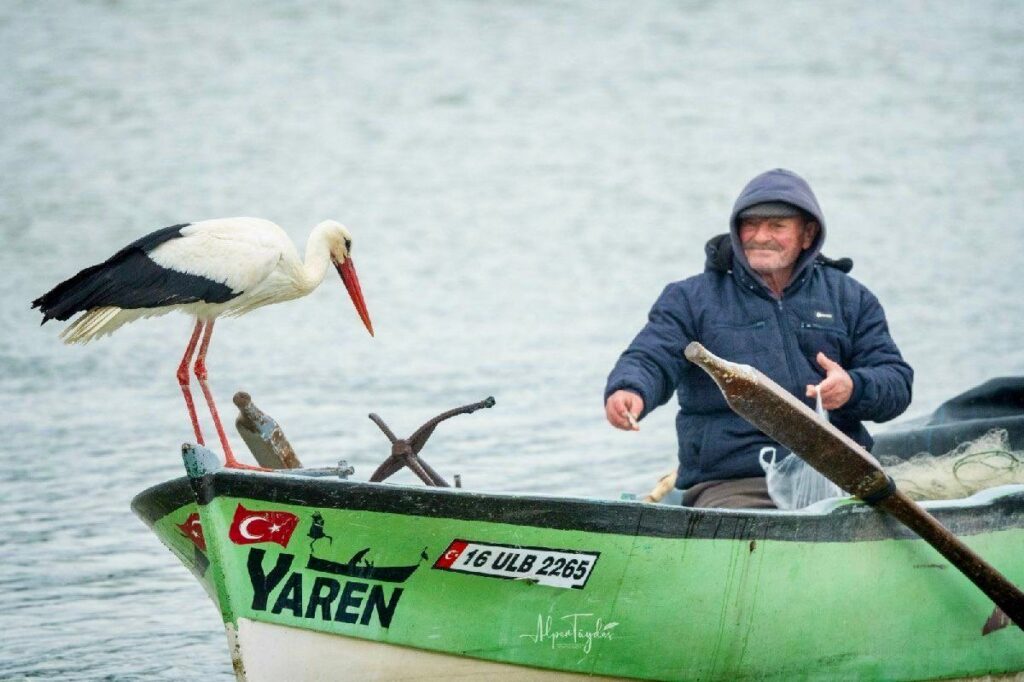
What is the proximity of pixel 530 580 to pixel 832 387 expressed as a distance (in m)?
1.18

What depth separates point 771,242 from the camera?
21.3 ft

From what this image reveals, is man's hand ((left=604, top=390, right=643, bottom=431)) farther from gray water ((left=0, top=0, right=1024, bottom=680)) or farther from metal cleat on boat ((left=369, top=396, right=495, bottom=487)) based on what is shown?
gray water ((left=0, top=0, right=1024, bottom=680))

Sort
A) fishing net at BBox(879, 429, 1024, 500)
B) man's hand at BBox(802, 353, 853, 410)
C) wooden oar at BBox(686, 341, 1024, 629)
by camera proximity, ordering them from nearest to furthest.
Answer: wooden oar at BBox(686, 341, 1024, 629), man's hand at BBox(802, 353, 853, 410), fishing net at BBox(879, 429, 1024, 500)

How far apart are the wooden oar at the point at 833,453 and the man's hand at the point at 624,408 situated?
444 mm

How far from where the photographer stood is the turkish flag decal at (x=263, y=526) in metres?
5.68

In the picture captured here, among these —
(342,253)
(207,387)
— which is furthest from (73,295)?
(342,253)

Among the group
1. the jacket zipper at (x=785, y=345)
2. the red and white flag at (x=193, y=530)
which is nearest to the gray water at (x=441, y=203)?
the red and white flag at (x=193, y=530)

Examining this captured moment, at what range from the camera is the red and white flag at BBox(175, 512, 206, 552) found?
5.99 m

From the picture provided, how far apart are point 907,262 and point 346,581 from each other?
1418cm

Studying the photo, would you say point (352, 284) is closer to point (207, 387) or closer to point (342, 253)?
point (342, 253)

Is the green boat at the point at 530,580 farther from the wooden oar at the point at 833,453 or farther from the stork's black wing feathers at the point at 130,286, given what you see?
the stork's black wing feathers at the point at 130,286

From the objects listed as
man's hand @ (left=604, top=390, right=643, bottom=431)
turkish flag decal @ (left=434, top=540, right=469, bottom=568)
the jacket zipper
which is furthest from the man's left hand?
turkish flag decal @ (left=434, top=540, right=469, bottom=568)

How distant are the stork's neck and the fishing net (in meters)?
2.33

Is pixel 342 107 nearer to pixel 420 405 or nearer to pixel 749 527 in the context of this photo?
pixel 420 405
